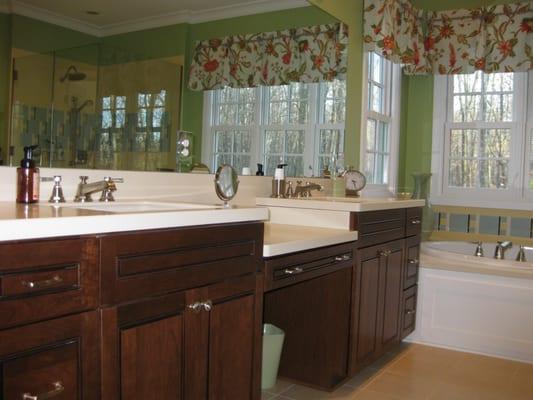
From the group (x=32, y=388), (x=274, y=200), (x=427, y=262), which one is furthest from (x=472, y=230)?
(x=32, y=388)

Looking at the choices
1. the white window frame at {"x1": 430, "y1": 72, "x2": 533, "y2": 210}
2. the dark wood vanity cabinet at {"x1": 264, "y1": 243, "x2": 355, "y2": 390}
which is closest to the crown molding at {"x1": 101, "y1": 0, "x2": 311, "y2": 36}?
the dark wood vanity cabinet at {"x1": 264, "y1": 243, "x2": 355, "y2": 390}

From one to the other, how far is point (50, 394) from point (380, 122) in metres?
3.26

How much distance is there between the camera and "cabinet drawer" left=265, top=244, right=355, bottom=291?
5.84ft

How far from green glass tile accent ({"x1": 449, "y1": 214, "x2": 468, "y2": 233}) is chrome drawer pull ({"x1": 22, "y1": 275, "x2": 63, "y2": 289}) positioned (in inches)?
143

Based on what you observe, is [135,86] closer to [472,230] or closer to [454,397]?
[454,397]

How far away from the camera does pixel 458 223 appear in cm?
423

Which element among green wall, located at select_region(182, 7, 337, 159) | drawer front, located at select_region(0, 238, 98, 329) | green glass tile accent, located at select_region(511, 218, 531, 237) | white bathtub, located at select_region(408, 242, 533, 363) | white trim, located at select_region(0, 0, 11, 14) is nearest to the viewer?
drawer front, located at select_region(0, 238, 98, 329)

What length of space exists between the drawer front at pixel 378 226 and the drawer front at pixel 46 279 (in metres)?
1.47

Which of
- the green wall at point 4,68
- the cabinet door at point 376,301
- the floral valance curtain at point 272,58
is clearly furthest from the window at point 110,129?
the cabinet door at point 376,301

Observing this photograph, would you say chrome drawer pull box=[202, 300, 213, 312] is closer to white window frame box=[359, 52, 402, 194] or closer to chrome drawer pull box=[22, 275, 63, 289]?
chrome drawer pull box=[22, 275, 63, 289]

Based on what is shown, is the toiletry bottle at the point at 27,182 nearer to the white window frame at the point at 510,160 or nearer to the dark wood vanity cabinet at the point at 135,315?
the dark wood vanity cabinet at the point at 135,315

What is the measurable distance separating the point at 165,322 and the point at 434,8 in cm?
366

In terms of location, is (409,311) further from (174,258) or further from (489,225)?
(174,258)

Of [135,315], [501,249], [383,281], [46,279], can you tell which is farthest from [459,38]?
[46,279]
